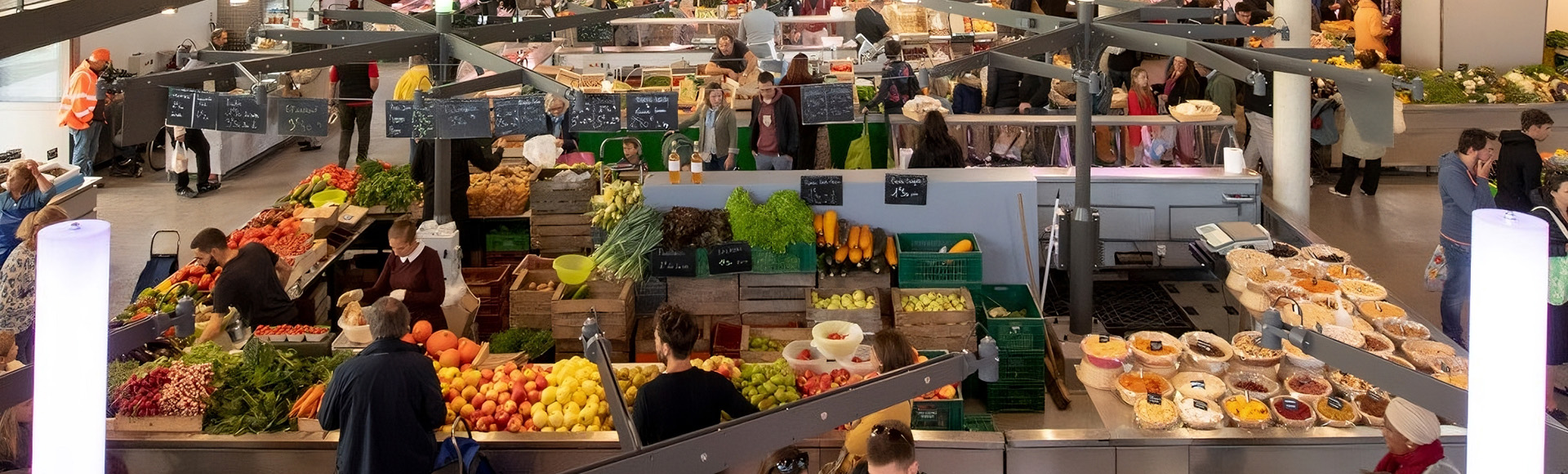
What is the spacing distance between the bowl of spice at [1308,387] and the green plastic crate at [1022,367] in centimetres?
121

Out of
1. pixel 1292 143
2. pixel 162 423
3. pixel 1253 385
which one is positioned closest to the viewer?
pixel 162 423

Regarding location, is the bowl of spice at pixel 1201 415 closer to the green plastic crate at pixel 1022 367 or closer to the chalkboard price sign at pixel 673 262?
the green plastic crate at pixel 1022 367

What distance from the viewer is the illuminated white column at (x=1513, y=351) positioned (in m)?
1.55

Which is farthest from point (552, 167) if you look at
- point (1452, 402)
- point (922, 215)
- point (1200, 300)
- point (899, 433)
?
point (1452, 402)

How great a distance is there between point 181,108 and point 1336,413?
5369mm

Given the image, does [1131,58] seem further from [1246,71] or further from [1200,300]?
[1246,71]

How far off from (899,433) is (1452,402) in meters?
1.75

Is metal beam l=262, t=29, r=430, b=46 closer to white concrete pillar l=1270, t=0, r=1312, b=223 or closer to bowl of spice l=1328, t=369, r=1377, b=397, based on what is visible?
bowl of spice l=1328, t=369, r=1377, b=397

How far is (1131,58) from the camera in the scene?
504 inches

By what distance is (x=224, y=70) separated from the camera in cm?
617

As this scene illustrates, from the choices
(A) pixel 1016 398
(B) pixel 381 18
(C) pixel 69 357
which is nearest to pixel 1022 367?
(A) pixel 1016 398

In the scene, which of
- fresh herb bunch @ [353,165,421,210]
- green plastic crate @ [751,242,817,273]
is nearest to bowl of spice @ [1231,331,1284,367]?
green plastic crate @ [751,242,817,273]

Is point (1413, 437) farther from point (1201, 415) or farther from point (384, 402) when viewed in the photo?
point (384, 402)

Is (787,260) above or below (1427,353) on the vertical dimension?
above
